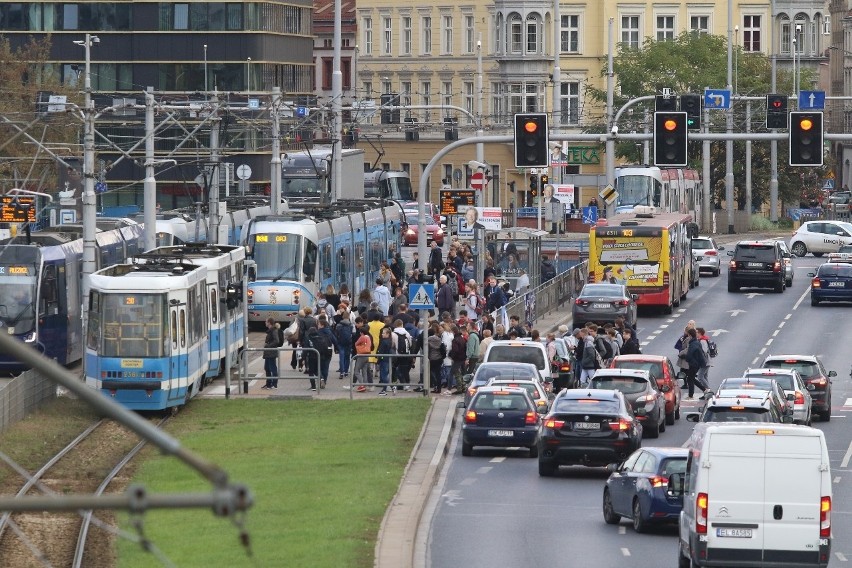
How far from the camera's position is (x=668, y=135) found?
4109 centimetres

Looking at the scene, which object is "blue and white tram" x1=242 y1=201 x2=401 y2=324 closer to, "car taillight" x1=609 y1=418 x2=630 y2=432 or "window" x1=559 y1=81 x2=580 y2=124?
"car taillight" x1=609 y1=418 x2=630 y2=432

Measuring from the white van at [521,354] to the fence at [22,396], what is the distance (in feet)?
27.4

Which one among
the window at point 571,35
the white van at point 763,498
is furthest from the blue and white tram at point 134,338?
the window at point 571,35

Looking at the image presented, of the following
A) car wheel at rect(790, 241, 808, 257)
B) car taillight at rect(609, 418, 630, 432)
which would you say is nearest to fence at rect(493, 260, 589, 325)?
car taillight at rect(609, 418, 630, 432)

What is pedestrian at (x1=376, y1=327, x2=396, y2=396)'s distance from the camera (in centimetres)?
3956

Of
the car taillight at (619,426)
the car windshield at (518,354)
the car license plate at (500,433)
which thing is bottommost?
the car license plate at (500,433)

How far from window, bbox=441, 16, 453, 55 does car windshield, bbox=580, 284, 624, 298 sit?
6876 centimetres

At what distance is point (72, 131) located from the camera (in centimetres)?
8350

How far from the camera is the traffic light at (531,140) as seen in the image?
3975 centimetres

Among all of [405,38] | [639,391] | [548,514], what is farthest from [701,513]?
[405,38]

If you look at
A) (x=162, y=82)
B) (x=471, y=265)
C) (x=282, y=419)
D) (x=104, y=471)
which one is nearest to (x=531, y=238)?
(x=471, y=265)

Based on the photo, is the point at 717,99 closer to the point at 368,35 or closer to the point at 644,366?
the point at 644,366

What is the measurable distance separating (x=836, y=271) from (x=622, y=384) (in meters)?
29.4

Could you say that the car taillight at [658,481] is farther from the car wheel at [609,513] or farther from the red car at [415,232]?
the red car at [415,232]
